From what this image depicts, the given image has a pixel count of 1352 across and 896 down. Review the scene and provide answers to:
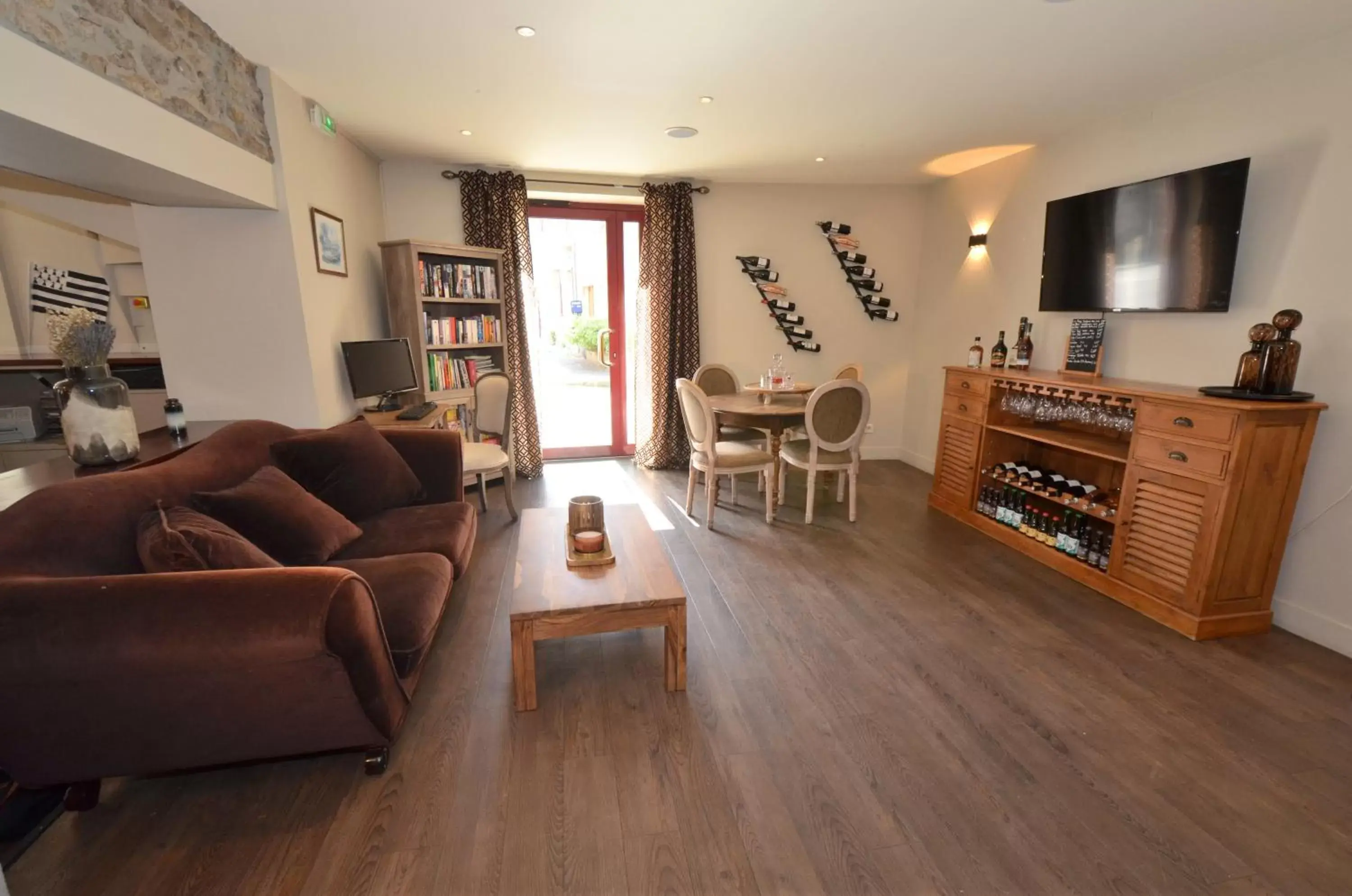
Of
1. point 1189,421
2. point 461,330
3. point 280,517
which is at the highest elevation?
point 461,330

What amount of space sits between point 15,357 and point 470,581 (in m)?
3.98

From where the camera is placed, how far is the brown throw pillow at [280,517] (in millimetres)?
1886

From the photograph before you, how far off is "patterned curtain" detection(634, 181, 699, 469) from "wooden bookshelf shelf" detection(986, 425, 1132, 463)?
8.38 feet

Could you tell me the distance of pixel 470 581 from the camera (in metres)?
2.93

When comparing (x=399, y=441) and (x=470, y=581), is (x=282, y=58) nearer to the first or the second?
(x=399, y=441)

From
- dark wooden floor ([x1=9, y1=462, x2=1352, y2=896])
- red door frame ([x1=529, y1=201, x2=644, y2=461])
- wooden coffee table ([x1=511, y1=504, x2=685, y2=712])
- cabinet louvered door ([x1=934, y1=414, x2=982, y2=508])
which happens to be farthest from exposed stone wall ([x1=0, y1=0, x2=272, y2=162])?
cabinet louvered door ([x1=934, y1=414, x2=982, y2=508])

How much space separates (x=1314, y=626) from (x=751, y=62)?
3517 millimetres

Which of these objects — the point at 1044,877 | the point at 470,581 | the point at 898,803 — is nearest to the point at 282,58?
the point at 470,581

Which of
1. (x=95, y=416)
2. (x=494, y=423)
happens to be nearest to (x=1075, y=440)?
(x=494, y=423)

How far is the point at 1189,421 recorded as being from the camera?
241cm

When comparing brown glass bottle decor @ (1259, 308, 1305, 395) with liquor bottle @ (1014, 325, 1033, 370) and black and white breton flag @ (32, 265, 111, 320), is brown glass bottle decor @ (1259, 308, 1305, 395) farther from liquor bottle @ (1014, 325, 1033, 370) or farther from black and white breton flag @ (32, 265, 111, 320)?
black and white breton flag @ (32, 265, 111, 320)

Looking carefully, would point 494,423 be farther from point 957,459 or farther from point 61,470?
point 957,459

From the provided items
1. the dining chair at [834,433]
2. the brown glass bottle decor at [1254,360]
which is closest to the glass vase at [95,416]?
the dining chair at [834,433]

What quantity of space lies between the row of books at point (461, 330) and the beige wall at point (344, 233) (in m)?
0.40
